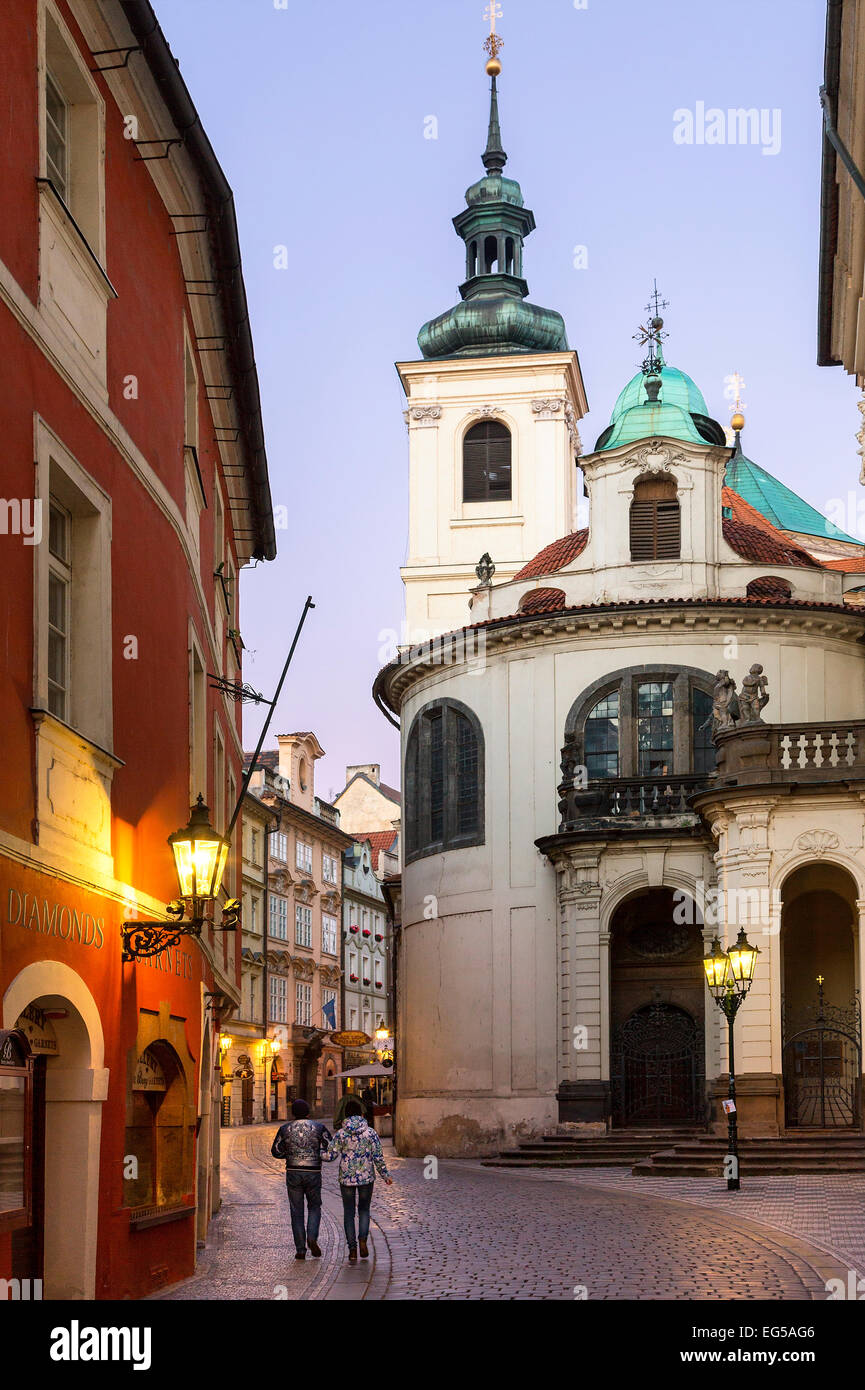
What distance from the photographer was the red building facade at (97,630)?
35.4ft

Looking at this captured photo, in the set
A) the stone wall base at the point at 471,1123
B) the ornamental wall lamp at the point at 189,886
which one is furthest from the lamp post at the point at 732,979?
the ornamental wall lamp at the point at 189,886

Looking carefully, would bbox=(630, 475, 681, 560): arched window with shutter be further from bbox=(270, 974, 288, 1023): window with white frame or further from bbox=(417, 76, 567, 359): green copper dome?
bbox=(270, 974, 288, 1023): window with white frame

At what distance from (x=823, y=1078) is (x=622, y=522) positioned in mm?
13869

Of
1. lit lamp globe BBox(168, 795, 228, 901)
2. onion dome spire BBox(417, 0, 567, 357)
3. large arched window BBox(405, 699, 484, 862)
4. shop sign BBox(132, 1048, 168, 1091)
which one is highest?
onion dome spire BBox(417, 0, 567, 357)

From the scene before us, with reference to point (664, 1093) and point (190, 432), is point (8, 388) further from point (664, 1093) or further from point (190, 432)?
point (664, 1093)

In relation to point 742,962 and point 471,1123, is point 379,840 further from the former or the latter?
point 742,962

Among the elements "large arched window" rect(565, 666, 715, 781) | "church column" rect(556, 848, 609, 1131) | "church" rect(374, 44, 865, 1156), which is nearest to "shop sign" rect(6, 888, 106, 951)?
"church" rect(374, 44, 865, 1156)

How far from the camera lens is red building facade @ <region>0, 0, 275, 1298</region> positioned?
10.8m

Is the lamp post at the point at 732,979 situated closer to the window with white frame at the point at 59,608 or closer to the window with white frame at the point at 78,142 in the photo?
the window with white frame at the point at 59,608

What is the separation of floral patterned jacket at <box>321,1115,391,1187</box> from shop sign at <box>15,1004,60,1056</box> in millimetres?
5570

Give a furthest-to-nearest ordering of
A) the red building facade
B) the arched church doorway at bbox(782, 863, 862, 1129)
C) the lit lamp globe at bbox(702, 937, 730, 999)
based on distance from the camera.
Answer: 1. the arched church doorway at bbox(782, 863, 862, 1129)
2. the lit lamp globe at bbox(702, 937, 730, 999)
3. the red building facade

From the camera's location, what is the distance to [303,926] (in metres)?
81.4

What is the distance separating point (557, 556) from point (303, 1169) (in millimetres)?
28753

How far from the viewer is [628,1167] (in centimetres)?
3319
